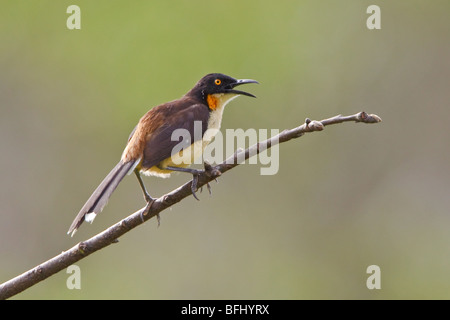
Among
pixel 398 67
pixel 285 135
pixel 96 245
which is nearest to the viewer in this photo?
pixel 285 135

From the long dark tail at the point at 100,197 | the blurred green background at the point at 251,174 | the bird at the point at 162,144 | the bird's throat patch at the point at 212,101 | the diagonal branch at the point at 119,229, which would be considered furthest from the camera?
the blurred green background at the point at 251,174

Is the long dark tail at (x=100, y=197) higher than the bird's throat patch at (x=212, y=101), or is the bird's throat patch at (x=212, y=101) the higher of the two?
the bird's throat patch at (x=212, y=101)

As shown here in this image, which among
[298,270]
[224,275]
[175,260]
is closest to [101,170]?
[175,260]

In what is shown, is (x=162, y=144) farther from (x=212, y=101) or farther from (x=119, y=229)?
(x=119, y=229)

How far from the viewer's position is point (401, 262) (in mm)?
12336

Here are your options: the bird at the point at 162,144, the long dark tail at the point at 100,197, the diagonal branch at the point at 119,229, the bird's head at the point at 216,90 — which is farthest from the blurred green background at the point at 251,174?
the diagonal branch at the point at 119,229

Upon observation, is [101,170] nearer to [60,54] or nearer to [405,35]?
[60,54]

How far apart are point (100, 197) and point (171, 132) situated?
771 mm

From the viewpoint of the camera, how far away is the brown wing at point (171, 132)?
494 cm

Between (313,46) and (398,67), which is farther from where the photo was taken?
(313,46)

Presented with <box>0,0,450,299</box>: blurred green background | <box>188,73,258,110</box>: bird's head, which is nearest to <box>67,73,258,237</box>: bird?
<box>188,73,258,110</box>: bird's head

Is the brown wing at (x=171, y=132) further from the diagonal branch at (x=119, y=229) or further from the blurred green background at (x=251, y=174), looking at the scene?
the blurred green background at (x=251, y=174)

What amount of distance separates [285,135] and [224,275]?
8.69 metres

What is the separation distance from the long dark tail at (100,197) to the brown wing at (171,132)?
155mm
